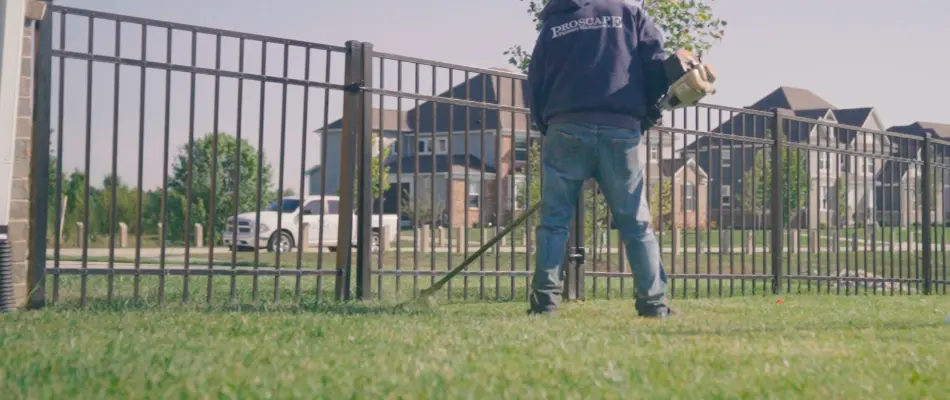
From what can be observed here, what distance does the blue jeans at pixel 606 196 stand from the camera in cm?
563

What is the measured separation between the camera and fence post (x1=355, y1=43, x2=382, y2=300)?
6742 mm

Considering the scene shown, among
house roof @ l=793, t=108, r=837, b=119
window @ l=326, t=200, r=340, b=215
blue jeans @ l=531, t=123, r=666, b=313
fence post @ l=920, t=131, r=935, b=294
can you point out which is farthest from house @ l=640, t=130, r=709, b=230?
house roof @ l=793, t=108, r=837, b=119

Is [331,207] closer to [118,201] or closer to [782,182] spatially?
[118,201]

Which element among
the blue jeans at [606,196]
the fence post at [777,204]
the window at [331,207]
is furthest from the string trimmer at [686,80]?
the window at [331,207]

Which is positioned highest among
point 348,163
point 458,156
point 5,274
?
point 458,156

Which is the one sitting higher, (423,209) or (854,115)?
(854,115)

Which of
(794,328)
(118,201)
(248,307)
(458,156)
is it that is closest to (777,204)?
(794,328)

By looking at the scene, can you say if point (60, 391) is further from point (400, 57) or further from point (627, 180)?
point (400, 57)

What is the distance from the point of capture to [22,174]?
17.7ft

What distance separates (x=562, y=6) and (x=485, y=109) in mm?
1800

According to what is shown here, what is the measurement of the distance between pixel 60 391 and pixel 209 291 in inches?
131

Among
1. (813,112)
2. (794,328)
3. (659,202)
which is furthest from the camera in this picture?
(813,112)

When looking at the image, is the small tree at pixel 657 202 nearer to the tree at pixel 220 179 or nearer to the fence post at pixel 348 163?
the fence post at pixel 348 163

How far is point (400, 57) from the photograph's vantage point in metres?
6.99
